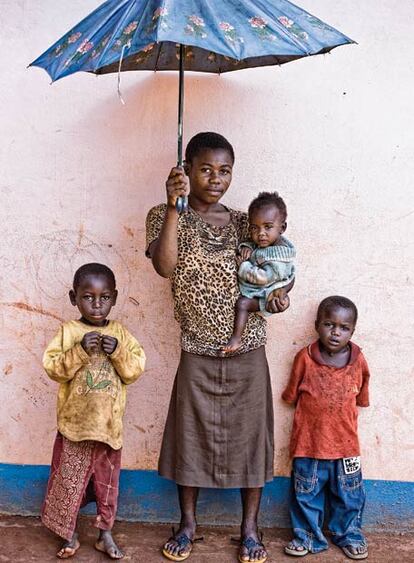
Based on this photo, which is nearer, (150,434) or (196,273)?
(196,273)

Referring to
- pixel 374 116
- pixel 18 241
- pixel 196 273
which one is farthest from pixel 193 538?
pixel 374 116

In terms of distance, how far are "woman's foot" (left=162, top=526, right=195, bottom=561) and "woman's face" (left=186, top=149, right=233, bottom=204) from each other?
1.64m

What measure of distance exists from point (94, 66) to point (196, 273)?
1.08 m

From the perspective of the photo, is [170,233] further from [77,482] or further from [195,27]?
[77,482]

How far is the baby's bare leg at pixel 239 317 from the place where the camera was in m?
3.48

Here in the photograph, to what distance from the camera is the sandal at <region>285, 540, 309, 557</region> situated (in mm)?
3705

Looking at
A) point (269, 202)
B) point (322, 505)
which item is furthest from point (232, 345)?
point (322, 505)

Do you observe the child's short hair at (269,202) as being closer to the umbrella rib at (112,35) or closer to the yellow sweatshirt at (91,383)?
the yellow sweatshirt at (91,383)

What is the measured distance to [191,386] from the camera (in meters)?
3.60

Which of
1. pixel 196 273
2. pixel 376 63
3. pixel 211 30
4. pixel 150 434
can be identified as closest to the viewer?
pixel 211 30

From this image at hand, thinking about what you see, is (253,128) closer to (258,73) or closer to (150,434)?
(258,73)

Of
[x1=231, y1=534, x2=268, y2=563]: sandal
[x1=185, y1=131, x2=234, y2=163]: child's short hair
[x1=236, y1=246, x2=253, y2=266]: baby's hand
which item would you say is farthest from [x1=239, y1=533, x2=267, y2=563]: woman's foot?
[x1=185, y1=131, x2=234, y2=163]: child's short hair

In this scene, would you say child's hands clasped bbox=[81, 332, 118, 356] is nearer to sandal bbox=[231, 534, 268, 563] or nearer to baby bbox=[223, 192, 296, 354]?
baby bbox=[223, 192, 296, 354]

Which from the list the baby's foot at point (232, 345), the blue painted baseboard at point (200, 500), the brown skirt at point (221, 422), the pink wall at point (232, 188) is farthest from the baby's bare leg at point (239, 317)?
the blue painted baseboard at point (200, 500)
